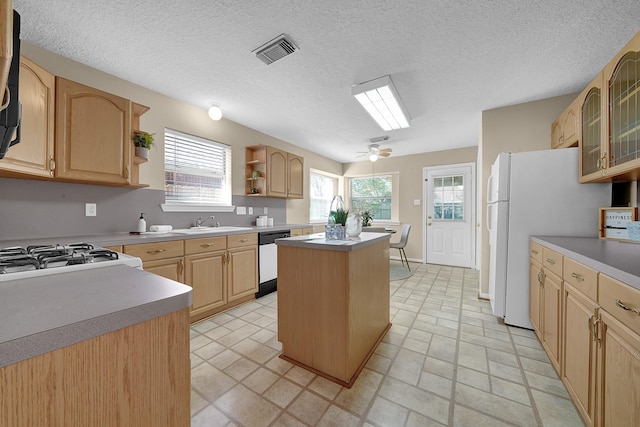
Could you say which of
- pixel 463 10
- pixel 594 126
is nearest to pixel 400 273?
pixel 594 126

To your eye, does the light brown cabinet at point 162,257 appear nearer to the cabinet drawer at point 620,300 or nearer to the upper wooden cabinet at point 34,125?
the upper wooden cabinet at point 34,125

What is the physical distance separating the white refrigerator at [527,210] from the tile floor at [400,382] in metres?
0.37

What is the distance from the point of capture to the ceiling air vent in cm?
181

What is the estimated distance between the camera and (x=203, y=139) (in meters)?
3.11

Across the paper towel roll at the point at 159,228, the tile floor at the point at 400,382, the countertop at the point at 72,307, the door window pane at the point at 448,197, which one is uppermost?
the door window pane at the point at 448,197

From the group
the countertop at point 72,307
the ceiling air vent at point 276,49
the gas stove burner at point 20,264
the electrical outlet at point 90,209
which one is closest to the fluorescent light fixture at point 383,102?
the ceiling air vent at point 276,49

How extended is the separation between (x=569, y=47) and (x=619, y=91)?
0.55m

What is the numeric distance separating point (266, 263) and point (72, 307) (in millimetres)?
2667

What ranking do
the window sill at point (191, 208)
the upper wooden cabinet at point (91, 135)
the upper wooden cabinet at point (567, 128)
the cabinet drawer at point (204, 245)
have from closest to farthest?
the upper wooden cabinet at point (91, 135) → the upper wooden cabinet at point (567, 128) → the cabinet drawer at point (204, 245) → the window sill at point (191, 208)

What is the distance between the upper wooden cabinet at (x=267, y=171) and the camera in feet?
11.7

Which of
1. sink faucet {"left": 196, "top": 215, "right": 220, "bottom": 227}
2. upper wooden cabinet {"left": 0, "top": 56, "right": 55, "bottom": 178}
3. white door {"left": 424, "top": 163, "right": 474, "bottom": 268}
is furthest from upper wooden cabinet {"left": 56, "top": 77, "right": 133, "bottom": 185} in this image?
white door {"left": 424, "top": 163, "right": 474, "bottom": 268}

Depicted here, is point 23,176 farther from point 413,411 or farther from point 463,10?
point 463,10

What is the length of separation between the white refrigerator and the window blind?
3.23 metres

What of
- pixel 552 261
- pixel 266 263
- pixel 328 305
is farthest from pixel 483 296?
pixel 266 263
